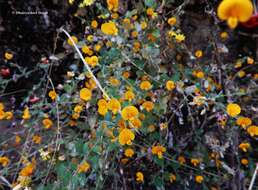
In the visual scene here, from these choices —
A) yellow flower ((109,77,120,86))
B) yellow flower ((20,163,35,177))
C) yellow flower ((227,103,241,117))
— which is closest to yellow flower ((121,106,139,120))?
yellow flower ((109,77,120,86))

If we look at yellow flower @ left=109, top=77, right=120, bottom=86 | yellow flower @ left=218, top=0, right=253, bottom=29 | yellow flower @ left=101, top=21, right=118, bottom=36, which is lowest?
yellow flower @ left=109, top=77, right=120, bottom=86

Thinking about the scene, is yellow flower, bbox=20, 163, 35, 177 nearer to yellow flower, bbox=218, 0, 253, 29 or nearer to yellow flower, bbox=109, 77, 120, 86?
yellow flower, bbox=109, 77, 120, 86

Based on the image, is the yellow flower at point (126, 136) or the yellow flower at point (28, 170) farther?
the yellow flower at point (28, 170)

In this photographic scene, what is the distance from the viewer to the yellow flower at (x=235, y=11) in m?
0.44

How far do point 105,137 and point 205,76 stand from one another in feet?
1.56

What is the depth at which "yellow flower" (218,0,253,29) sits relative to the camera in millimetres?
437

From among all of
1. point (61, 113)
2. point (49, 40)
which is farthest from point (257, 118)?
point (49, 40)

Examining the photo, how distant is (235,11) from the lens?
0.45 m

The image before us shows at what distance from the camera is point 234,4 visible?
0.44 metres

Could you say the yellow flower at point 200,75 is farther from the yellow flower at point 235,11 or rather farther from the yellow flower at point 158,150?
the yellow flower at point 235,11

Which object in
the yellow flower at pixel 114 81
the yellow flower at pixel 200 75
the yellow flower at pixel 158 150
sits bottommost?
the yellow flower at pixel 158 150

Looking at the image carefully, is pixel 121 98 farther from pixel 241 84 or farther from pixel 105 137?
pixel 241 84

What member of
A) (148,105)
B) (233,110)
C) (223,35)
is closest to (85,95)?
(148,105)

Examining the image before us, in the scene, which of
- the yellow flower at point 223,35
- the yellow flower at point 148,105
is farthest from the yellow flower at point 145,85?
the yellow flower at point 223,35
